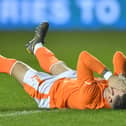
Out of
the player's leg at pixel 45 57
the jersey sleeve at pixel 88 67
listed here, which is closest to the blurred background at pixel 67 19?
the player's leg at pixel 45 57

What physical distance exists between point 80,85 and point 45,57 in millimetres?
1009

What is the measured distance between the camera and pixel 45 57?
23.1ft

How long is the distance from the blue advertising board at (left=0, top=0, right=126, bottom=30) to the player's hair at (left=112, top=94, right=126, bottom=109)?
19.6ft

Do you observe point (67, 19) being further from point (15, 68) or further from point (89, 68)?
point (89, 68)

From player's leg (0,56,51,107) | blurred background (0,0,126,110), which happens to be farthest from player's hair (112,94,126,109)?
blurred background (0,0,126,110)

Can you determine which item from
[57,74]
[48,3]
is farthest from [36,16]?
[57,74]

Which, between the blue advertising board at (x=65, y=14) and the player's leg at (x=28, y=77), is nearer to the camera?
the player's leg at (x=28, y=77)

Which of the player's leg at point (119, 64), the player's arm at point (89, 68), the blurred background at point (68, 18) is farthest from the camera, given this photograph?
the blurred background at point (68, 18)

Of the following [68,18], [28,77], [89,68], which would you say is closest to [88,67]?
[89,68]

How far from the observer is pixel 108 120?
5754 mm

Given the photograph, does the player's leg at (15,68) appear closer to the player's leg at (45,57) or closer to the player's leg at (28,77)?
the player's leg at (28,77)

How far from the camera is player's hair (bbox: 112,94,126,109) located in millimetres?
5906

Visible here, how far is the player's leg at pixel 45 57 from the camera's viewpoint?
6879 mm

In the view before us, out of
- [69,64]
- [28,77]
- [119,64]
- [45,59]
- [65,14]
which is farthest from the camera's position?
[65,14]
